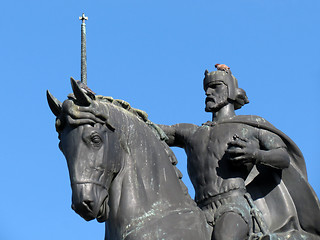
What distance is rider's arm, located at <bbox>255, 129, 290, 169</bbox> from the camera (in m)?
10.3

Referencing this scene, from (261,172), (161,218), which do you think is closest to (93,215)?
(161,218)

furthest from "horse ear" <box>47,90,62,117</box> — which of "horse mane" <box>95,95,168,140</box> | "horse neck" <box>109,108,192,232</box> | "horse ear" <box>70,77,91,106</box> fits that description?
"horse neck" <box>109,108,192,232</box>

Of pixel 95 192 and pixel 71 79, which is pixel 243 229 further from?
pixel 71 79

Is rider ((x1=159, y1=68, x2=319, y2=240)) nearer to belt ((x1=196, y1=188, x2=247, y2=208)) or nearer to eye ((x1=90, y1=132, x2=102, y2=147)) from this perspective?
belt ((x1=196, y1=188, x2=247, y2=208))

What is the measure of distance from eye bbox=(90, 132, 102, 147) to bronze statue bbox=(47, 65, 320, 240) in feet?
0.04

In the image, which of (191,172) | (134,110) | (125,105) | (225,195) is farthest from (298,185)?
(125,105)

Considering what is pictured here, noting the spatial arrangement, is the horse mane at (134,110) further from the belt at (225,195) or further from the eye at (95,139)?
the belt at (225,195)

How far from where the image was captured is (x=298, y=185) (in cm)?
1084

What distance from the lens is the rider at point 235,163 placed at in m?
10.0

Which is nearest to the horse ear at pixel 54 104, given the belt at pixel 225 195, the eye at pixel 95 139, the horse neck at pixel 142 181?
the eye at pixel 95 139

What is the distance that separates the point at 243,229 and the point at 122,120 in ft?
6.67

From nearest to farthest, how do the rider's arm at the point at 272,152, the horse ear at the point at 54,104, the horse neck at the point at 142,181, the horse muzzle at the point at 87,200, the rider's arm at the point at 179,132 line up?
the horse muzzle at the point at 87,200, the horse neck at the point at 142,181, the horse ear at the point at 54,104, the rider's arm at the point at 272,152, the rider's arm at the point at 179,132

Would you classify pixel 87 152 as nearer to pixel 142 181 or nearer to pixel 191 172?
pixel 142 181

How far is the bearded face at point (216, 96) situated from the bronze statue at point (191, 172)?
0.01 meters
